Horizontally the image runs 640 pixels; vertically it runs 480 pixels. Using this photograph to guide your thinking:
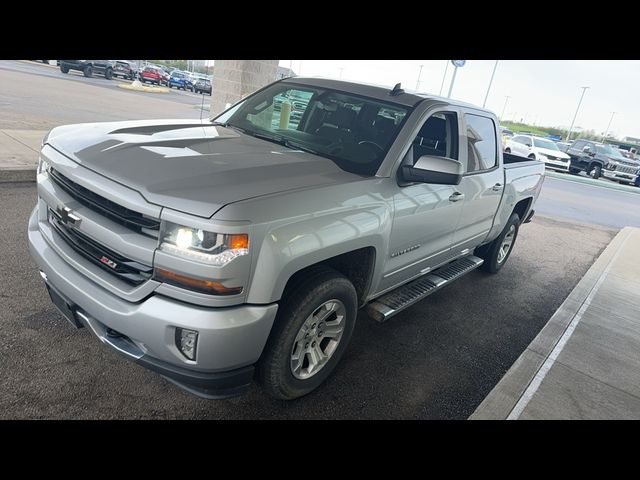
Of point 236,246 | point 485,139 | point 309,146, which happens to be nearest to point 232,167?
point 236,246

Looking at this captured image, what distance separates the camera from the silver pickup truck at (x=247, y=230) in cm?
214

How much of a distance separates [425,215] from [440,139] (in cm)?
91

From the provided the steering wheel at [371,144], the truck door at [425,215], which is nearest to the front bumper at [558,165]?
the truck door at [425,215]

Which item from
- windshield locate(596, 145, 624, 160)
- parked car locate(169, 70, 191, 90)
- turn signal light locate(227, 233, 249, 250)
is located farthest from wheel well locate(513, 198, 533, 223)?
parked car locate(169, 70, 191, 90)

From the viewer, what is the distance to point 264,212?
219 cm

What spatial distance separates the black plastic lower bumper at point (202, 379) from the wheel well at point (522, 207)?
4.73 m

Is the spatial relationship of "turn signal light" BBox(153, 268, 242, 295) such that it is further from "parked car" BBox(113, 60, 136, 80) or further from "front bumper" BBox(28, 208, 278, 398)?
"parked car" BBox(113, 60, 136, 80)

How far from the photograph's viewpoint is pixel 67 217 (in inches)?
98.5

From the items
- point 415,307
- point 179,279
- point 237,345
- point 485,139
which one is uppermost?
point 485,139

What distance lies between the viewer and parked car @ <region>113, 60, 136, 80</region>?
32.0 meters

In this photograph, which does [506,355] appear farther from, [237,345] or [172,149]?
[172,149]

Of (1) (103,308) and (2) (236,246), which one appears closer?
(2) (236,246)
